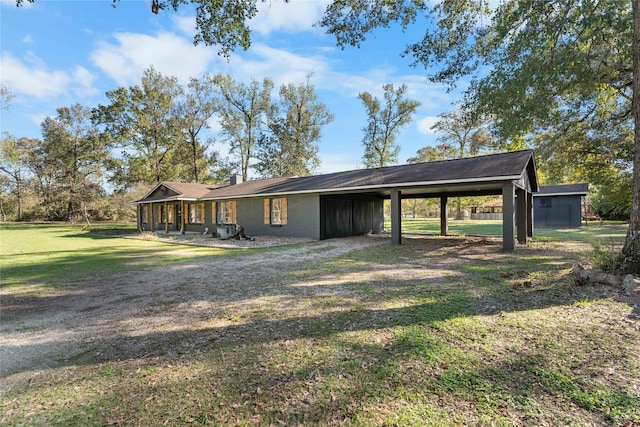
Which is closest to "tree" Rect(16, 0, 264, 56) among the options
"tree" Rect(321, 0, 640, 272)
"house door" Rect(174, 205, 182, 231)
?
"tree" Rect(321, 0, 640, 272)

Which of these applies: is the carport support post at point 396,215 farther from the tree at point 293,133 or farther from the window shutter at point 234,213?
the tree at point 293,133

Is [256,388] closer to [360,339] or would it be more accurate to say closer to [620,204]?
[360,339]

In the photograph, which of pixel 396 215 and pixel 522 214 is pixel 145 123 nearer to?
pixel 396 215

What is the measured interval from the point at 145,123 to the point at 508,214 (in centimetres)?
3268

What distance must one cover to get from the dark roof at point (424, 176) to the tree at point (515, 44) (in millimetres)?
1247

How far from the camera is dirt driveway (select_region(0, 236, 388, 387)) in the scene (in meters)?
3.23

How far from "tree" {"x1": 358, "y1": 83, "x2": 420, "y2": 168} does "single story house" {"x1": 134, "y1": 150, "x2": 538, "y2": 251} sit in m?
15.9

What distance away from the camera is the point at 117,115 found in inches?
1200

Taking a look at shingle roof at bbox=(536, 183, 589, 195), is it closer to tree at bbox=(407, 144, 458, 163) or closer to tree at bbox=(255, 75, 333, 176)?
tree at bbox=(407, 144, 458, 163)

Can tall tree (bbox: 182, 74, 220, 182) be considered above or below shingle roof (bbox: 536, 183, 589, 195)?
above

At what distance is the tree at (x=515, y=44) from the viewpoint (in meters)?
7.26

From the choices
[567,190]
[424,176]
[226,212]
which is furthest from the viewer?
[567,190]

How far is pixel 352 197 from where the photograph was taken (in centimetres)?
1568

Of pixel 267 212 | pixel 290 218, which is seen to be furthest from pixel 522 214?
pixel 267 212
